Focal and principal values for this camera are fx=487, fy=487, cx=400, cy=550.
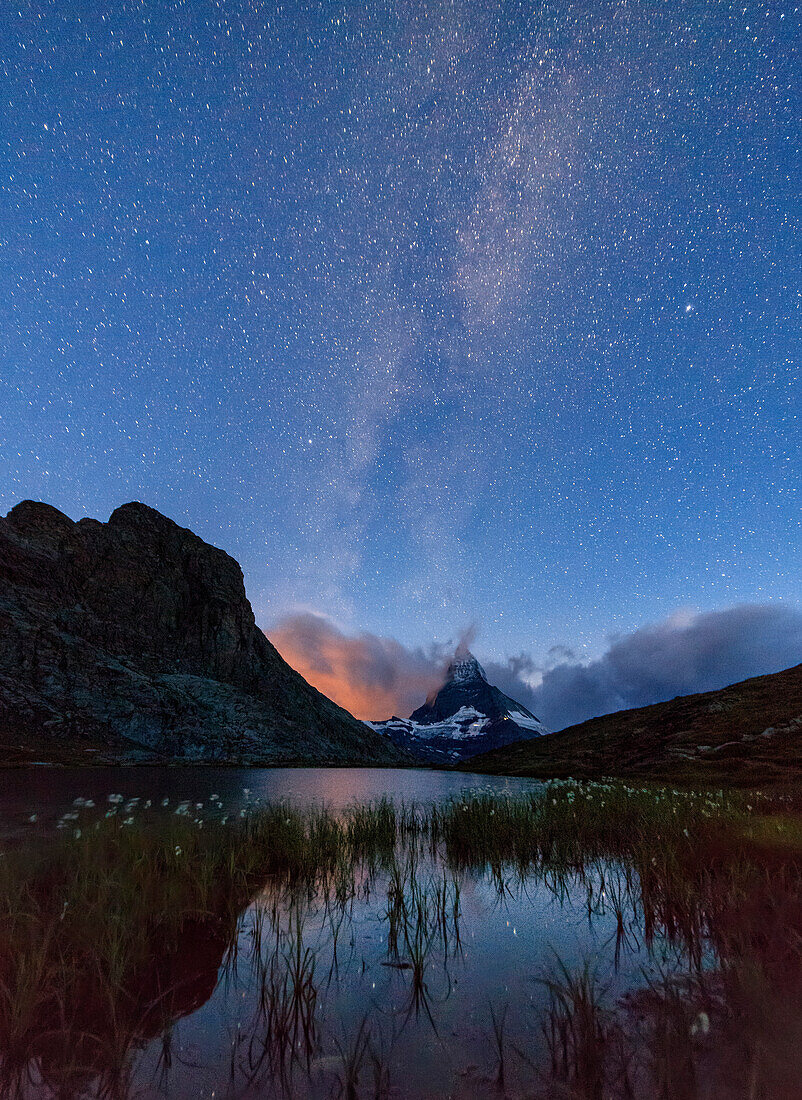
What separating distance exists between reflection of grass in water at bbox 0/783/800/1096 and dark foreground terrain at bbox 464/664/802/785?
2523 cm

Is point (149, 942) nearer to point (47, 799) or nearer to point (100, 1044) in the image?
point (100, 1044)

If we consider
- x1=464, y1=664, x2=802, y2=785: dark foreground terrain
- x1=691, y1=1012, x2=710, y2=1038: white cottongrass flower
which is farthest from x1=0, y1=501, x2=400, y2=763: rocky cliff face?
x1=691, y1=1012, x2=710, y2=1038: white cottongrass flower

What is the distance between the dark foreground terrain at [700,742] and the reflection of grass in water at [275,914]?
2523cm

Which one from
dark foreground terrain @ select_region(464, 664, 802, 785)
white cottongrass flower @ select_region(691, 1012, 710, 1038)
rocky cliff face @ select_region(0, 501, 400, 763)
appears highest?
rocky cliff face @ select_region(0, 501, 400, 763)

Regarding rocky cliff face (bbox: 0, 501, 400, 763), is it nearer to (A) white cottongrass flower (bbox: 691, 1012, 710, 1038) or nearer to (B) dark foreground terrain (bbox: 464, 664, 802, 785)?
(B) dark foreground terrain (bbox: 464, 664, 802, 785)

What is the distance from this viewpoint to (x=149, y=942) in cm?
665

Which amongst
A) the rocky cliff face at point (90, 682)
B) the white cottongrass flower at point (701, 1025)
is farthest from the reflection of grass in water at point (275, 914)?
the rocky cliff face at point (90, 682)

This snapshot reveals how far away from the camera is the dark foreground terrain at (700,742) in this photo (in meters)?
35.5

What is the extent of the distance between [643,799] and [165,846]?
1676 centimetres

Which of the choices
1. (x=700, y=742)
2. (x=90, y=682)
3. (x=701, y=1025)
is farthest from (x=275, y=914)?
(x=90, y=682)

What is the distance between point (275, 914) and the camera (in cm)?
739

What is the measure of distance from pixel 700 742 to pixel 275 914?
53301 mm

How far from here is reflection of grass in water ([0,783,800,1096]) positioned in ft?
15.0

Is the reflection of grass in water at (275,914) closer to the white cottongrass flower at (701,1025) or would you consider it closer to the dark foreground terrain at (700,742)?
the white cottongrass flower at (701,1025)
